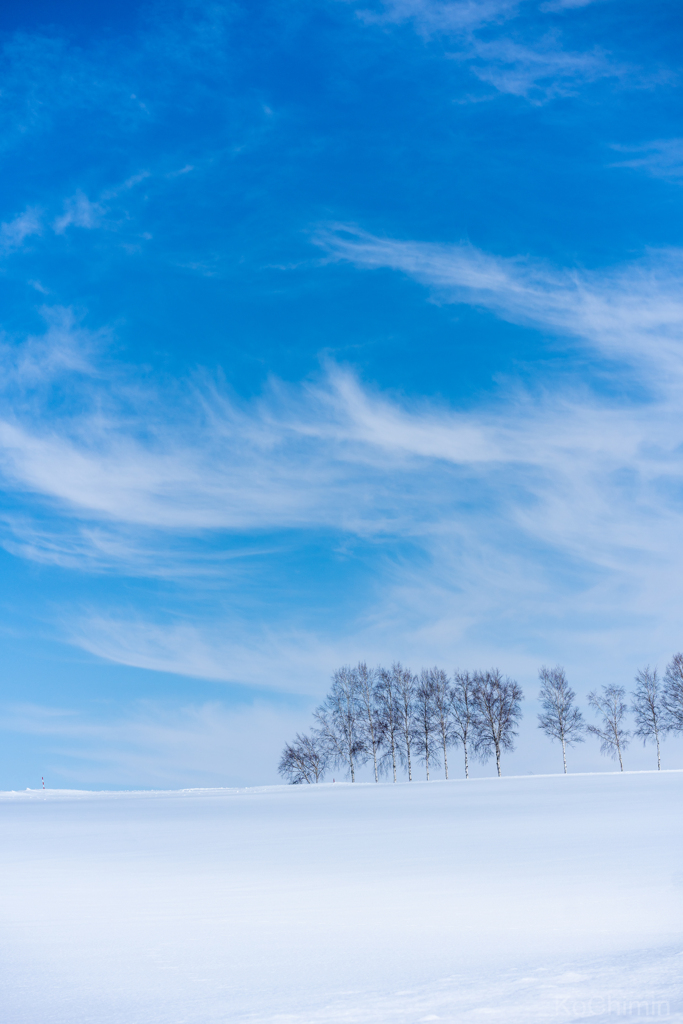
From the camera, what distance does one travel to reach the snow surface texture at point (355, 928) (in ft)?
12.3

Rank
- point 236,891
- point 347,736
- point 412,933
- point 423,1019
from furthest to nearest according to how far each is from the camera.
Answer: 1. point 347,736
2. point 236,891
3. point 412,933
4. point 423,1019

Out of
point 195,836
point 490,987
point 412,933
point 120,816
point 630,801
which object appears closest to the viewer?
point 490,987

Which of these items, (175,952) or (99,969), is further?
(175,952)

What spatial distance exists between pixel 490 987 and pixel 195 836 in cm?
1082

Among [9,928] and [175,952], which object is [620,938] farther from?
[9,928]

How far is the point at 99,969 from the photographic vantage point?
→ 4660 mm

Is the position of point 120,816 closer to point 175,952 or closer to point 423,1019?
point 175,952

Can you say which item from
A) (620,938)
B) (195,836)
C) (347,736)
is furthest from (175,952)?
(347,736)

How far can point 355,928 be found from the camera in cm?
557

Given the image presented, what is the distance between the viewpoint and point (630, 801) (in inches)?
677

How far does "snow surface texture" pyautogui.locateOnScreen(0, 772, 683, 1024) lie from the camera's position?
375 cm

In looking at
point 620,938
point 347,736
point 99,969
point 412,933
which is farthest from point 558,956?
point 347,736

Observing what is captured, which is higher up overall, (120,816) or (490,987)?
(490,987)

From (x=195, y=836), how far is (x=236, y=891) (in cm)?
665
